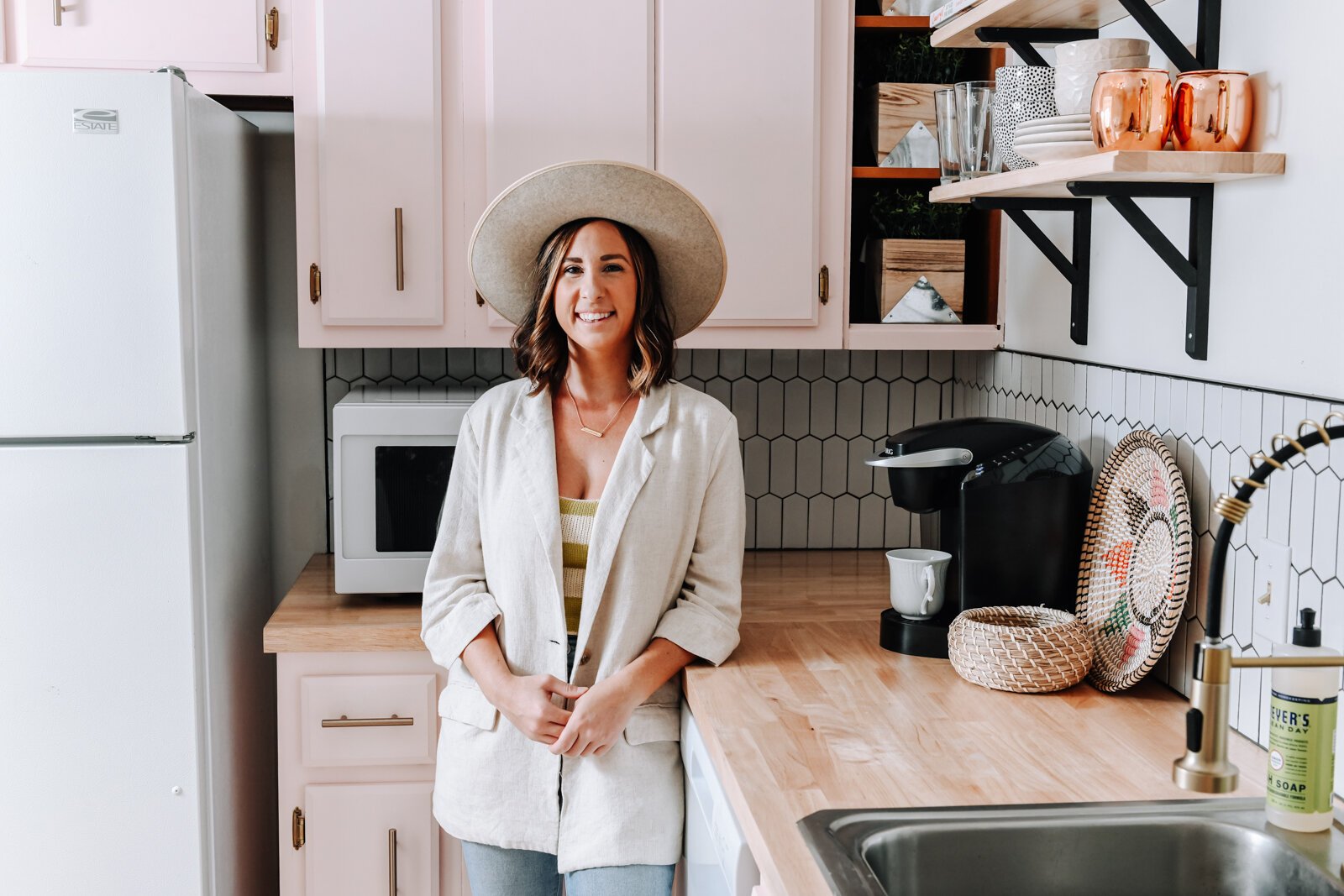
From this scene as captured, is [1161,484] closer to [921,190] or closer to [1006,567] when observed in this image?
[1006,567]

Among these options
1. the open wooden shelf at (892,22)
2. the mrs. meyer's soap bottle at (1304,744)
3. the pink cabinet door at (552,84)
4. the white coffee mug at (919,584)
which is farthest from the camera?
the open wooden shelf at (892,22)

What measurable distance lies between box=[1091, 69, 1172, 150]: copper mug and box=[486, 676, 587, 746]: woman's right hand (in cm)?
101

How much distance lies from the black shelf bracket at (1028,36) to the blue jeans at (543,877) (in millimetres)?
1307

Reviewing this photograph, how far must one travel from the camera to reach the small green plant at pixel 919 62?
8.02 ft

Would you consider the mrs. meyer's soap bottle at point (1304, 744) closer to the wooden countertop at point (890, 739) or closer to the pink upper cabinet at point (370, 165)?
the wooden countertop at point (890, 739)

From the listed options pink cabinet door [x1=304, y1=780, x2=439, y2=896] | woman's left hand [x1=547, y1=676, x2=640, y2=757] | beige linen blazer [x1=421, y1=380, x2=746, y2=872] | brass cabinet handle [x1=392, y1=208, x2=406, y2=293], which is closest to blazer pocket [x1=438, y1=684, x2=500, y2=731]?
beige linen blazer [x1=421, y1=380, x2=746, y2=872]

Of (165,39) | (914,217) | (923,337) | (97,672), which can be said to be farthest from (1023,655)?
(165,39)

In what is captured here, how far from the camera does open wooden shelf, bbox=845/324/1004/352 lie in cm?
238

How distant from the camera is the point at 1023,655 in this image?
1646 millimetres

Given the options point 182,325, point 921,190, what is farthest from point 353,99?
point 921,190

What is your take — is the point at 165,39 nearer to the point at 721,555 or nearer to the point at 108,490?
the point at 108,490

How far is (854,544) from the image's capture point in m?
2.77

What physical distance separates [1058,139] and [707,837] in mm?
987

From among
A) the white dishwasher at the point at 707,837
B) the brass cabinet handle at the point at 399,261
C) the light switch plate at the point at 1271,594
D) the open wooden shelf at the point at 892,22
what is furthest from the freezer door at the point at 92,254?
the light switch plate at the point at 1271,594
